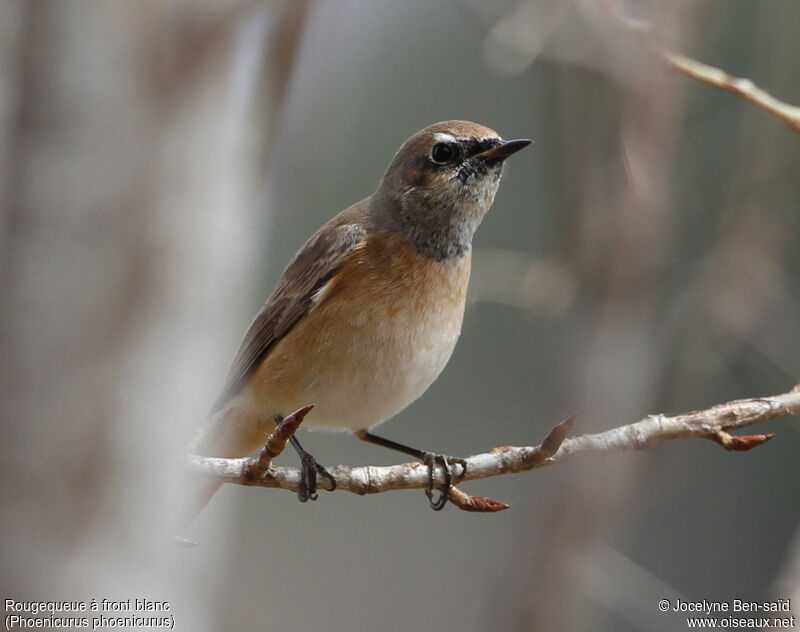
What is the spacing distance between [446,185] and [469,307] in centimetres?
93

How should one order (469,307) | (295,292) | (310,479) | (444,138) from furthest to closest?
(469,307), (295,292), (444,138), (310,479)

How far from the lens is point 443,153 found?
3.52 m

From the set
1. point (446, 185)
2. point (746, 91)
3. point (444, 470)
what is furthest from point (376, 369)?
point (746, 91)

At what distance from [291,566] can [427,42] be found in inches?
156

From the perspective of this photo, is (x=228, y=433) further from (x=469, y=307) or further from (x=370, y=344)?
(x=469, y=307)

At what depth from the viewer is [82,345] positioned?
1.23 meters

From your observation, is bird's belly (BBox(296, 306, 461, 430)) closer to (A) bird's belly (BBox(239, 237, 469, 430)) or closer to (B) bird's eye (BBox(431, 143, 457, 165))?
(A) bird's belly (BBox(239, 237, 469, 430))

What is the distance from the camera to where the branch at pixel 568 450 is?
2.42 m

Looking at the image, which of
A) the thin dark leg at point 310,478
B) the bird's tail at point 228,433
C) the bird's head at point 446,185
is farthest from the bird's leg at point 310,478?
the bird's head at point 446,185

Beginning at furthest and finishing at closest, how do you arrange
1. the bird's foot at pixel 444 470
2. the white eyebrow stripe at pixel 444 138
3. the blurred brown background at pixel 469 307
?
the white eyebrow stripe at pixel 444 138 < the bird's foot at pixel 444 470 < the blurred brown background at pixel 469 307

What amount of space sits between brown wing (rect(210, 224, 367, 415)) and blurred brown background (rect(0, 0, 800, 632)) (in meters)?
0.34

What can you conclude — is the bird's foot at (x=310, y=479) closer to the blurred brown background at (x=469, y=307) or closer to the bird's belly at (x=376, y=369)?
the blurred brown background at (x=469, y=307)

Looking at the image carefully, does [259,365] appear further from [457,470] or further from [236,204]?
[236,204]

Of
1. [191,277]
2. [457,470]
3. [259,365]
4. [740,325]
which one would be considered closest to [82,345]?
[191,277]
